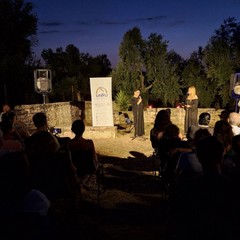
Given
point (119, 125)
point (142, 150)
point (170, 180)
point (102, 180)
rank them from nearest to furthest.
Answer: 1. point (170, 180)
2. point (102, 180)
3. point (142, 150)
4. point (119, 125)

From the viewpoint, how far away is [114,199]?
6.25m

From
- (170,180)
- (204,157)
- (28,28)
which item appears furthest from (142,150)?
(28,28)

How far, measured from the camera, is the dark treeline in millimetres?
18078

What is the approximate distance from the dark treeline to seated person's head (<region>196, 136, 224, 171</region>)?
51.1 ft

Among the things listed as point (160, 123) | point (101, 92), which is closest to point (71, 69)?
point (101, 92)

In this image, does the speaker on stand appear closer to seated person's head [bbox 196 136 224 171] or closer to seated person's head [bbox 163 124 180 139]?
seated person's head [bbox 163 124 180 139]

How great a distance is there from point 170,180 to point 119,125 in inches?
468

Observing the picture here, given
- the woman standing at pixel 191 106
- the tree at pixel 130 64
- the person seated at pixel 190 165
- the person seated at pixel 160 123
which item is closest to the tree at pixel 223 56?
the tree at pixel 130 64

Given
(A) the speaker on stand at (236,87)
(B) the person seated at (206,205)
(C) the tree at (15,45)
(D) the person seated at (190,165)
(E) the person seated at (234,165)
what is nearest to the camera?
(B) the person seated at (206,205)

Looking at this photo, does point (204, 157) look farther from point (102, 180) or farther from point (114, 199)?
point (102, 180)

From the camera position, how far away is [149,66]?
65.4 ft

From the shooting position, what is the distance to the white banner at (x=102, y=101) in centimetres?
1327

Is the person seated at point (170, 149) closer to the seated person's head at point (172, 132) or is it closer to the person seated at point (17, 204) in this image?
the seated person's head at point (172, 132)

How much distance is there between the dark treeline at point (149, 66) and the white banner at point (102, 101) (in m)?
5.17
